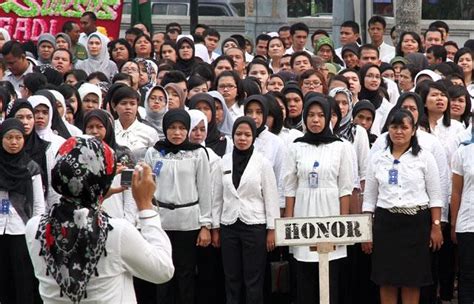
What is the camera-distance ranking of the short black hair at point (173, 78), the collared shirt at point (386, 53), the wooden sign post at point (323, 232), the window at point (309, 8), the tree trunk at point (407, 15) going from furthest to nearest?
the window at point (309, 8) < the tree trunk at point (407, 15) < the collared shirt at point (386, 53) < the short black hair at point (173, 78) < the wooden sign post at point (323, 232)

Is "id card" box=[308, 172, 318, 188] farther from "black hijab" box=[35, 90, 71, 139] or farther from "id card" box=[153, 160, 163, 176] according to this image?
"black hijab" box=[35, 90, 71, 139]

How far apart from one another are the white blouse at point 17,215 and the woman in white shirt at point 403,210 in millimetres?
2494

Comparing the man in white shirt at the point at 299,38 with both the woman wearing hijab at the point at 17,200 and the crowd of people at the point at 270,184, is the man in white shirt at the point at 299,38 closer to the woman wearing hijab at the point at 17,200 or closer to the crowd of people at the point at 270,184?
the crowd of people at the point at 270,184

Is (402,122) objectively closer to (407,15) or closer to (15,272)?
(15,272)

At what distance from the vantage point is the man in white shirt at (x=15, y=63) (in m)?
14.6

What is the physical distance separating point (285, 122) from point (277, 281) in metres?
1.59

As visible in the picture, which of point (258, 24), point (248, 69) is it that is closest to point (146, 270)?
point (248, 69)

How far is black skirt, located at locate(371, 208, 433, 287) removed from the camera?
10820 millimetres

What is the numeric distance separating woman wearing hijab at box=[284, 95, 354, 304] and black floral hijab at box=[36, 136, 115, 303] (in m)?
5.30

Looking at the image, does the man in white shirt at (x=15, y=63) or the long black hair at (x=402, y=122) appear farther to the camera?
the man in white shirt at (x=15, y=63)

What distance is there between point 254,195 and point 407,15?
31.7 feet

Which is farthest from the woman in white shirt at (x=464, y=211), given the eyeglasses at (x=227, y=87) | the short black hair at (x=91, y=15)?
the short black hair at (x=91, y=15)

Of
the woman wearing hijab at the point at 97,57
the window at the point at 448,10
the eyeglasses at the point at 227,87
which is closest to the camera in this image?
the eyeglasses at the point at 227,87

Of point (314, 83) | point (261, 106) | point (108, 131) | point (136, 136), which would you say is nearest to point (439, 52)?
point (314, 83)
